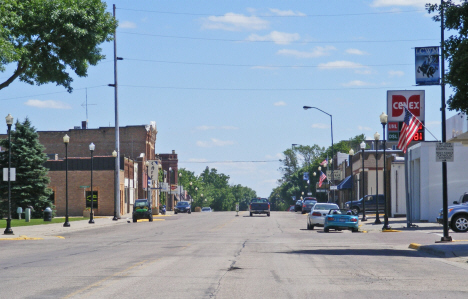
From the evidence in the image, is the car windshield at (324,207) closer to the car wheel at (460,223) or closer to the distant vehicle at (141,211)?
the car wheel at (460,223)

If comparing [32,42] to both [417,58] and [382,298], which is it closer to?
[417,58]

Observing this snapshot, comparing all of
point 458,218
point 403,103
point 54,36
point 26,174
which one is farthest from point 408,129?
point 26,174

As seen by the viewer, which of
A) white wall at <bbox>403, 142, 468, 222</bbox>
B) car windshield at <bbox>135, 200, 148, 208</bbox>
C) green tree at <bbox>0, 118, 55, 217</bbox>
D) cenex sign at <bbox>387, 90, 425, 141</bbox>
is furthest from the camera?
green tree at <bbox>0, 118, 55, 217</bbox>

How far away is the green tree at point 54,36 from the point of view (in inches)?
1133

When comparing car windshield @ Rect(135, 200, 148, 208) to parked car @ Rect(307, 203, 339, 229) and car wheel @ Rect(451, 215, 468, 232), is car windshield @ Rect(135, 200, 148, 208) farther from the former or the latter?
car wheel @ Rect(451, 215, 468, 232)

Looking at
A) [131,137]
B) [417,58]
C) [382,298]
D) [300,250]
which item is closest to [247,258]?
[300,250]

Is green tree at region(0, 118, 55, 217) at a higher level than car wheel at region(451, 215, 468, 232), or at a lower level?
higher

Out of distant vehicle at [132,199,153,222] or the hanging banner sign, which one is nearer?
the hanging banner sign

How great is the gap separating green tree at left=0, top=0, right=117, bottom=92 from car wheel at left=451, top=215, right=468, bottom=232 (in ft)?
62.0

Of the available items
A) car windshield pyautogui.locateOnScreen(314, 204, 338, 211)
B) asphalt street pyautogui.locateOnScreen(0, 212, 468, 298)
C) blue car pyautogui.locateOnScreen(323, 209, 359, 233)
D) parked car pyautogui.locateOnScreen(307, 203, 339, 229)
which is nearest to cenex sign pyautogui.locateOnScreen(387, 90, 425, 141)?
blue car pyautogui.locateOnScreen(323, 209, 359, 233)

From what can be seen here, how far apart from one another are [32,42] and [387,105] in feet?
58.8

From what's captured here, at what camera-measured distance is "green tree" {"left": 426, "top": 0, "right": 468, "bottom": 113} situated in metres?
17.9

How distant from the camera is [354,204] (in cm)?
5728

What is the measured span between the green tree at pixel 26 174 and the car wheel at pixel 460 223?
39050 millimetres
